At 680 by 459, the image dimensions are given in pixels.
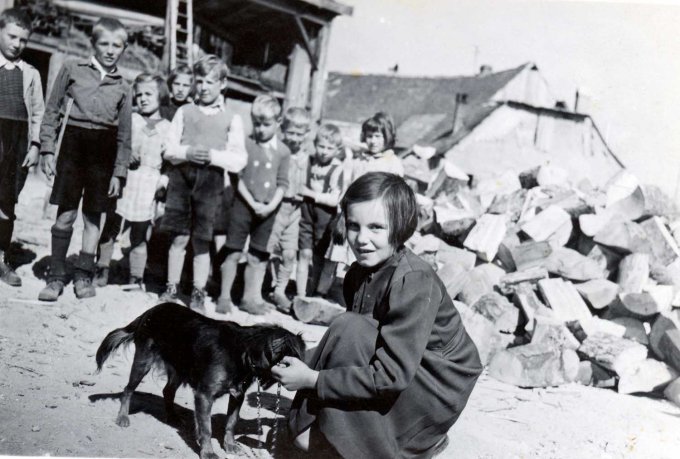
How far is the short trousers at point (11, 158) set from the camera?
3.13 metres

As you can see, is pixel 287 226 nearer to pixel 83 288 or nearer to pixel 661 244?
pixel 83 288

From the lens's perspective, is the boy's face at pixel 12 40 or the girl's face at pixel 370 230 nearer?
the girl's face at pixel 370 230

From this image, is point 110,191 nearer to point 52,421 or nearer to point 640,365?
point 52,421

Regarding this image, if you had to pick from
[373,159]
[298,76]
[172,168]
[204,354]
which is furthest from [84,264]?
[298,76]

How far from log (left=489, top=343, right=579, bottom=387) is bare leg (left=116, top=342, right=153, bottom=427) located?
198 cm

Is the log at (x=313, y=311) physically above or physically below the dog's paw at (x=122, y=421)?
Answer: above

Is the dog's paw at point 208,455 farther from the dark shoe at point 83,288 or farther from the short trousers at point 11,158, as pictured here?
the short trousers at point 11,158

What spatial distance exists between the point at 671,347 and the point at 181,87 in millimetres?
3595

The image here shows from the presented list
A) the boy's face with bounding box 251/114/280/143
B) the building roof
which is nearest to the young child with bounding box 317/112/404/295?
the boy's face with bounding box 251/114/280/143

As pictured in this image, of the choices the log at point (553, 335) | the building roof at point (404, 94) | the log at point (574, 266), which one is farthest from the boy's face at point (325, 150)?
the building roof at point (404, 94)

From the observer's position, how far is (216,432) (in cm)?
224

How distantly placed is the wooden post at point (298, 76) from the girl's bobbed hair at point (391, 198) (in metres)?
8.72

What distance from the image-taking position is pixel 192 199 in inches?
140

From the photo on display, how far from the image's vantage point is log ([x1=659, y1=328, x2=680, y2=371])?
3.41 m
